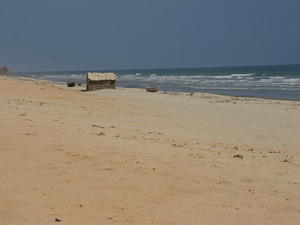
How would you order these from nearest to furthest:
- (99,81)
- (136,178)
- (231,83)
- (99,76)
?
(136,178), (99,81), (99,76), (231,83)

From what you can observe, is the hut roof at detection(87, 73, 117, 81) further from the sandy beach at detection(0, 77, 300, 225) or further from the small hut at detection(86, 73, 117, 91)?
the sandy beach at detection(0, 77, 300, 225)

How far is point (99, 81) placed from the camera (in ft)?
99.3

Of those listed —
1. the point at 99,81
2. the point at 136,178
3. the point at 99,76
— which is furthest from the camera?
the point at 99,76

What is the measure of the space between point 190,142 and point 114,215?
4775 millimetres

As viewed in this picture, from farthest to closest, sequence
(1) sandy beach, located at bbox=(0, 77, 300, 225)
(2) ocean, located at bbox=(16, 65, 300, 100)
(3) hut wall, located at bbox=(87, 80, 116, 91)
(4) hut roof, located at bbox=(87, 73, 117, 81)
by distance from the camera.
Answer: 1. (2) ocean, located at bbox=(16, 65, 300, 100)
2. (4) hut roof, located at bbox=(87, 73, 117, 81)
3. (3) hut wall, located at bbox=(87, 80, 116, 91)
4. (1) sandy beach, located at bbox=(0, 77, 300, 225)

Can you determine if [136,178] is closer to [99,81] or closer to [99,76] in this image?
[99,81]

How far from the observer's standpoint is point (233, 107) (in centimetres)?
1966

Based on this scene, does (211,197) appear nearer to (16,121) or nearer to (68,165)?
(68,165)

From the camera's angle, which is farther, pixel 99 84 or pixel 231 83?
pixel 231 83

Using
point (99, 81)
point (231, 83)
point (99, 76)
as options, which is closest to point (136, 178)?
point (99, 81)

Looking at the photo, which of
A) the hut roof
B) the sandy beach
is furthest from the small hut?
the sandy beach

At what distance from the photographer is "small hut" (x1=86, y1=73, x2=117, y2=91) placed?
29.6 metres

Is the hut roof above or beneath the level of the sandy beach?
above

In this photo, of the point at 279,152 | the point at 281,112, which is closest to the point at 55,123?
the point at 279,152
